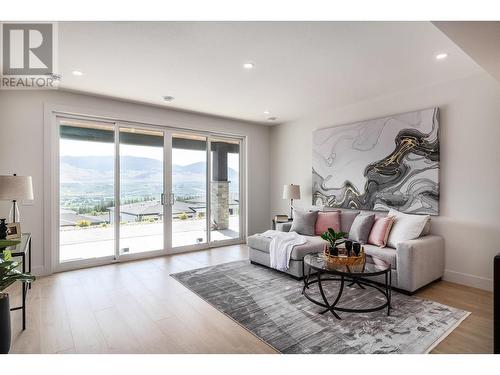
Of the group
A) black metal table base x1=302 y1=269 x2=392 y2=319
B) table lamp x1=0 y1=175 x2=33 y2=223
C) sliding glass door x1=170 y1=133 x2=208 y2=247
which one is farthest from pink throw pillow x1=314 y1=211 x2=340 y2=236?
table lamp x1=0 y1=175 x2=33 y2=223

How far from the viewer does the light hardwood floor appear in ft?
7.06

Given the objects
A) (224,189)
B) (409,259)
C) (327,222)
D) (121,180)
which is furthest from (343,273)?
(121,180)

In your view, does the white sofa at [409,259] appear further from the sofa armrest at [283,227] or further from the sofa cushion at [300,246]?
the sofa armrest at [283,227]

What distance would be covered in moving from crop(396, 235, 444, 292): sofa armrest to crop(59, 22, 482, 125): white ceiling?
202 centimetres

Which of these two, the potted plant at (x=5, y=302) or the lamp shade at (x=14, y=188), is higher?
the lamp shade at (x=14, y=188)

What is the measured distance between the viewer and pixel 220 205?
18.8 ft

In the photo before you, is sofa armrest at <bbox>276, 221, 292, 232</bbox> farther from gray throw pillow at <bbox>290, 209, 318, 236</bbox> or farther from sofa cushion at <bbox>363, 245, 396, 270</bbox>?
sofa cushion at <bbox>363, 245, 396, 270</bbox>

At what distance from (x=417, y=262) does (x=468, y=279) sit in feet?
2.92

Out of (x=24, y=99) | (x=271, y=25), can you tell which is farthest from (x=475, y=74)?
(x=24, y=99)

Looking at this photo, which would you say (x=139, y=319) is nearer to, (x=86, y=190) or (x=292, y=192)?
(x=86, y=190)

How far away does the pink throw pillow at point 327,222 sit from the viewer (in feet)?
14.2

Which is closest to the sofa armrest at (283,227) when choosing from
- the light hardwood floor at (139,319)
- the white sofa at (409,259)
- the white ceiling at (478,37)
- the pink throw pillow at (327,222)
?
the pink throw pillow at (327,222)

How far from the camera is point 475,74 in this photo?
3.29 m

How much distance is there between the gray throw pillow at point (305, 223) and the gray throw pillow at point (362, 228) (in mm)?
647
